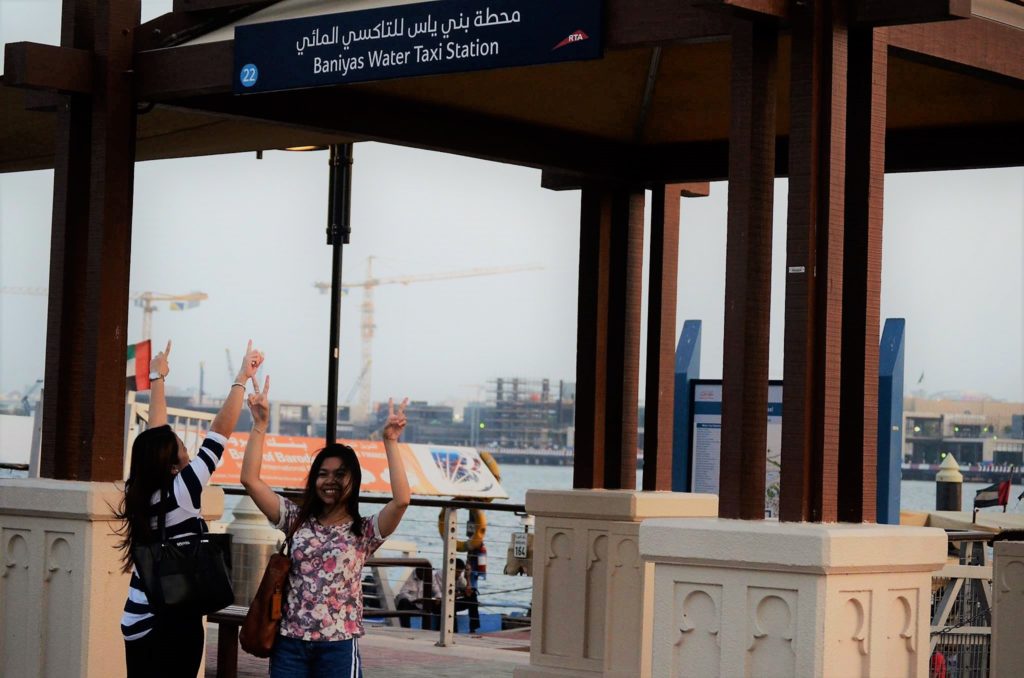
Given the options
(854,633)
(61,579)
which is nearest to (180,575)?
(61,579)

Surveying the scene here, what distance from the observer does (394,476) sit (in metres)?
6.17

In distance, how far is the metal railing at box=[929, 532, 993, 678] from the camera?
10844mm

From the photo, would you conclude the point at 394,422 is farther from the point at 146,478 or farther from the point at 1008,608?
the point at 1008,608

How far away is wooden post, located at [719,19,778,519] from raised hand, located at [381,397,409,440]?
122cm

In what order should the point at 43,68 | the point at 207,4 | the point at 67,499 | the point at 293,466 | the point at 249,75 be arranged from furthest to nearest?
the point at 293,466 → the point at 207,4 → the point at 43,68 → the point at 67,499 → the point at 249,75

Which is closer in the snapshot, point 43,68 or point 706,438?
point 43,68

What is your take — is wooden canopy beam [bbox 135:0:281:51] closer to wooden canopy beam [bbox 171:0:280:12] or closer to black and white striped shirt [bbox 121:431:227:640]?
wooden canopy beam [bbox 171:0:280:12]

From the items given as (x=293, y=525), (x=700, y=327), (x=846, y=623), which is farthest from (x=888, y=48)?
(x=700, y=327)

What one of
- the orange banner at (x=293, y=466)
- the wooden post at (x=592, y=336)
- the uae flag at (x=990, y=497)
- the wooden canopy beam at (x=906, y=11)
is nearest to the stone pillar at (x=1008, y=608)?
the wooden post at (x=592, y=336)

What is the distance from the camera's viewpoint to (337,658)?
19.4 ft

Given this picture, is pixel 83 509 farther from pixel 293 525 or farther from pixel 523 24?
pixel 523 24

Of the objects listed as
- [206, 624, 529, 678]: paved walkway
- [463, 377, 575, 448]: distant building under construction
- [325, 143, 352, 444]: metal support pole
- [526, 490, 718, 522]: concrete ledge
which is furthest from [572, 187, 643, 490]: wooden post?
[463, 377, 575, 448]: distant building under construction

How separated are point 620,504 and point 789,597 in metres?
4.04

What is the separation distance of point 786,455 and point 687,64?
3.80m
